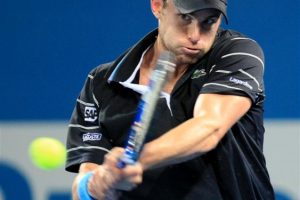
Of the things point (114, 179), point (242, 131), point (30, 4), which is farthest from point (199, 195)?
point (30, 4)

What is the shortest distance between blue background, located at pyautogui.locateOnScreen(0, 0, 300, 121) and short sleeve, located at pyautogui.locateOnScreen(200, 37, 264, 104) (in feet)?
2.84

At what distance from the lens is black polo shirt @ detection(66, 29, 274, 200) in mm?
2008

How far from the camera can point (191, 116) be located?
207 cm

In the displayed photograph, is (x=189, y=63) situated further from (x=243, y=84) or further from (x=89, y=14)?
Answer: (x=89, y=14)

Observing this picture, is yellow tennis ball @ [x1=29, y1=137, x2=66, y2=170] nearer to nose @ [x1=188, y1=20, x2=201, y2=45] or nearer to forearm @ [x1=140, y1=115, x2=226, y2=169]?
nose @ [x1=188, y1=20, x2=201, y2=45]

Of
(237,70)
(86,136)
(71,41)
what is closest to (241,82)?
(237,70)

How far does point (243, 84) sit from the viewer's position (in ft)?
6.40

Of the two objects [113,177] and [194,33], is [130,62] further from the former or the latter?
[113,177]

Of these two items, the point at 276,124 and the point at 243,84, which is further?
the point at 276,124

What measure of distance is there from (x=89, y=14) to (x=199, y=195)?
1.34 meters

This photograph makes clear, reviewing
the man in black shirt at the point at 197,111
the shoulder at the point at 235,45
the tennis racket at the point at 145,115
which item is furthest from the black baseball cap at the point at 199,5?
the tennis racket at the point at 145,115

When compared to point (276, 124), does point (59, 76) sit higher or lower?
higher

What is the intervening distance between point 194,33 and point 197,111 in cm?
25

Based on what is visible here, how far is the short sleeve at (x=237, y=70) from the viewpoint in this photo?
195 cm
